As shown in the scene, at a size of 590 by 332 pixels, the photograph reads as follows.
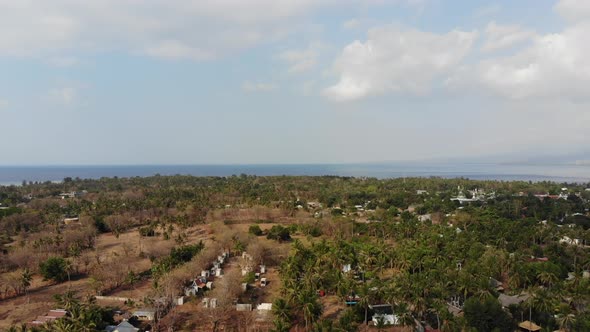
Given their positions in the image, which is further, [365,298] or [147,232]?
[147,232]

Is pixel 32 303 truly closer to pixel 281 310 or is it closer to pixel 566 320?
pixel 281 310

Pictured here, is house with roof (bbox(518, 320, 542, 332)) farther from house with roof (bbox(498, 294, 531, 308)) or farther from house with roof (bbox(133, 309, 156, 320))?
house with roof (bbox(133, 309, 156, 320))

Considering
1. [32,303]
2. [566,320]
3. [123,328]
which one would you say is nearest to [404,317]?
[566,320]

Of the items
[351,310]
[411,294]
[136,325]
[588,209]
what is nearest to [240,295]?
[136,325]

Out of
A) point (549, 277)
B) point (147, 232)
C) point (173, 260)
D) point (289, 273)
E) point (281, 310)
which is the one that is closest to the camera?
point (281, 310)

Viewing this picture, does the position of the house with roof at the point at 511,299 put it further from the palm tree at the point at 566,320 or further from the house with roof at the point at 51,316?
the house with roof at the point at 51,316

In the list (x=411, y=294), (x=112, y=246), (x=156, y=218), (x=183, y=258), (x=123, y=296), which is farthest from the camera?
(x=156, y=218)

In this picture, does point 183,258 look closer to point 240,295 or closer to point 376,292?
point 240,295

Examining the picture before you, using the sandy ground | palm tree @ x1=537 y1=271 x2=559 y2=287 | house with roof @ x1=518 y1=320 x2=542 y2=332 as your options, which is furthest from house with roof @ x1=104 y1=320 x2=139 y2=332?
palm tree @ x1=537 y1=271 x2=559 y2=287
